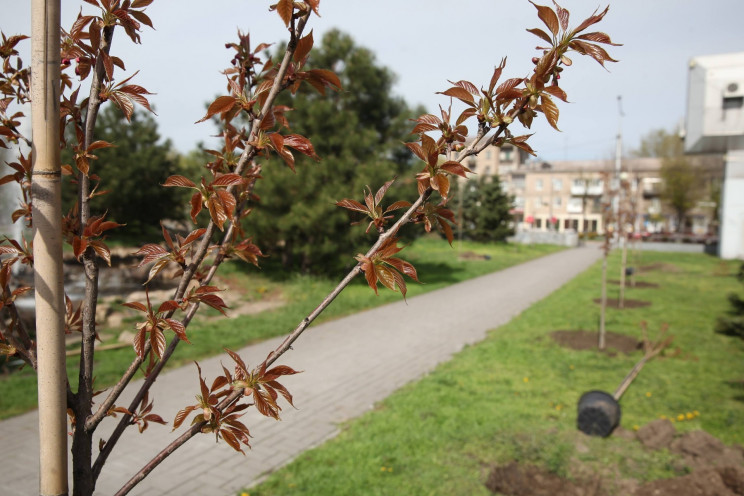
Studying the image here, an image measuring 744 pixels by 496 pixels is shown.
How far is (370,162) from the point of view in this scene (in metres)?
12.4

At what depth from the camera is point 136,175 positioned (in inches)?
604

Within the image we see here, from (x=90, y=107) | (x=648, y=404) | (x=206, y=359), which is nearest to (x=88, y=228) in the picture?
(x=90, y=107)

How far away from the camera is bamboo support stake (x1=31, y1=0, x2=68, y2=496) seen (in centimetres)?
107

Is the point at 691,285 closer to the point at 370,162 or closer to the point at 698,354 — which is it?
the point at 698,354

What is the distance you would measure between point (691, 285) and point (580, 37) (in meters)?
17.1

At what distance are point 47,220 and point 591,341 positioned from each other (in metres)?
8.45

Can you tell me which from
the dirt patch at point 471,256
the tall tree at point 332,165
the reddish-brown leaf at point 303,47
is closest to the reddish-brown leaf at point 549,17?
the reddish-brown leaf at point 303,47

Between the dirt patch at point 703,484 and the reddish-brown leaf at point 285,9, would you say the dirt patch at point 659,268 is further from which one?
the reddish-brown leaf at point 285,9

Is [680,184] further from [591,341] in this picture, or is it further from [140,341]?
[140,341]

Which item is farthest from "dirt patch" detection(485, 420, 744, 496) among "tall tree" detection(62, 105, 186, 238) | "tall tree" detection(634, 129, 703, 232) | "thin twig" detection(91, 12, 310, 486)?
"tall tree" detection(634, 129, 703, 232)

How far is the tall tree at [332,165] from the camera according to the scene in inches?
468

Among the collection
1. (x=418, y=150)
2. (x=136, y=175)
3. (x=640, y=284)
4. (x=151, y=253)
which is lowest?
(x=640, y=284)

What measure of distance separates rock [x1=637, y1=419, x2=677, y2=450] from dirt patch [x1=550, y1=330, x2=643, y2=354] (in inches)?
123

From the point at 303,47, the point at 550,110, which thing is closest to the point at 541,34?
the point at 550,110
